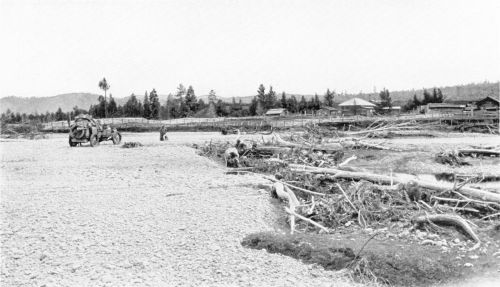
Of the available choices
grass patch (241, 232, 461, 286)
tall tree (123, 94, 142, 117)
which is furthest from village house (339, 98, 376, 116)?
grass patch (241, 232, 461, 286)

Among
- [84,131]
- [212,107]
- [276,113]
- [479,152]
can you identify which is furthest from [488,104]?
[84,131]

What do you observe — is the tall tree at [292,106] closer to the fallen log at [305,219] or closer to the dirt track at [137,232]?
the dirt track at [137,232]

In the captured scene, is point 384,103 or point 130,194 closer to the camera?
point 130,194

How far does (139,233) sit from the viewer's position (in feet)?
26.8

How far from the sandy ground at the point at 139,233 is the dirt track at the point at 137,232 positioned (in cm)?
1

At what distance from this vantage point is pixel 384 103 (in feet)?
258

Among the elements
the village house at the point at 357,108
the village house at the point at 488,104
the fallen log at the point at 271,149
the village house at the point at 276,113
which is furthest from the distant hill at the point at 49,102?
the fallen log at the point at 271,149

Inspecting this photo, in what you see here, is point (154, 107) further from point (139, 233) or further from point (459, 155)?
point (139, 233)

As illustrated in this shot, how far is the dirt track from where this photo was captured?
6477 mm

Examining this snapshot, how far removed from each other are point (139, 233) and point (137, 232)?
7cm

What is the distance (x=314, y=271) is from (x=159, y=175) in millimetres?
8775

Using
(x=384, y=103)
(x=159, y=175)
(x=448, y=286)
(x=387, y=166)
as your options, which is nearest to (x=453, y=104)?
(x=384, y=103)

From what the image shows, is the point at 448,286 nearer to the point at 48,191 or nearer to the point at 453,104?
the point at 48,191

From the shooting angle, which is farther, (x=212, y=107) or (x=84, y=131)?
(x=212, y=107)
